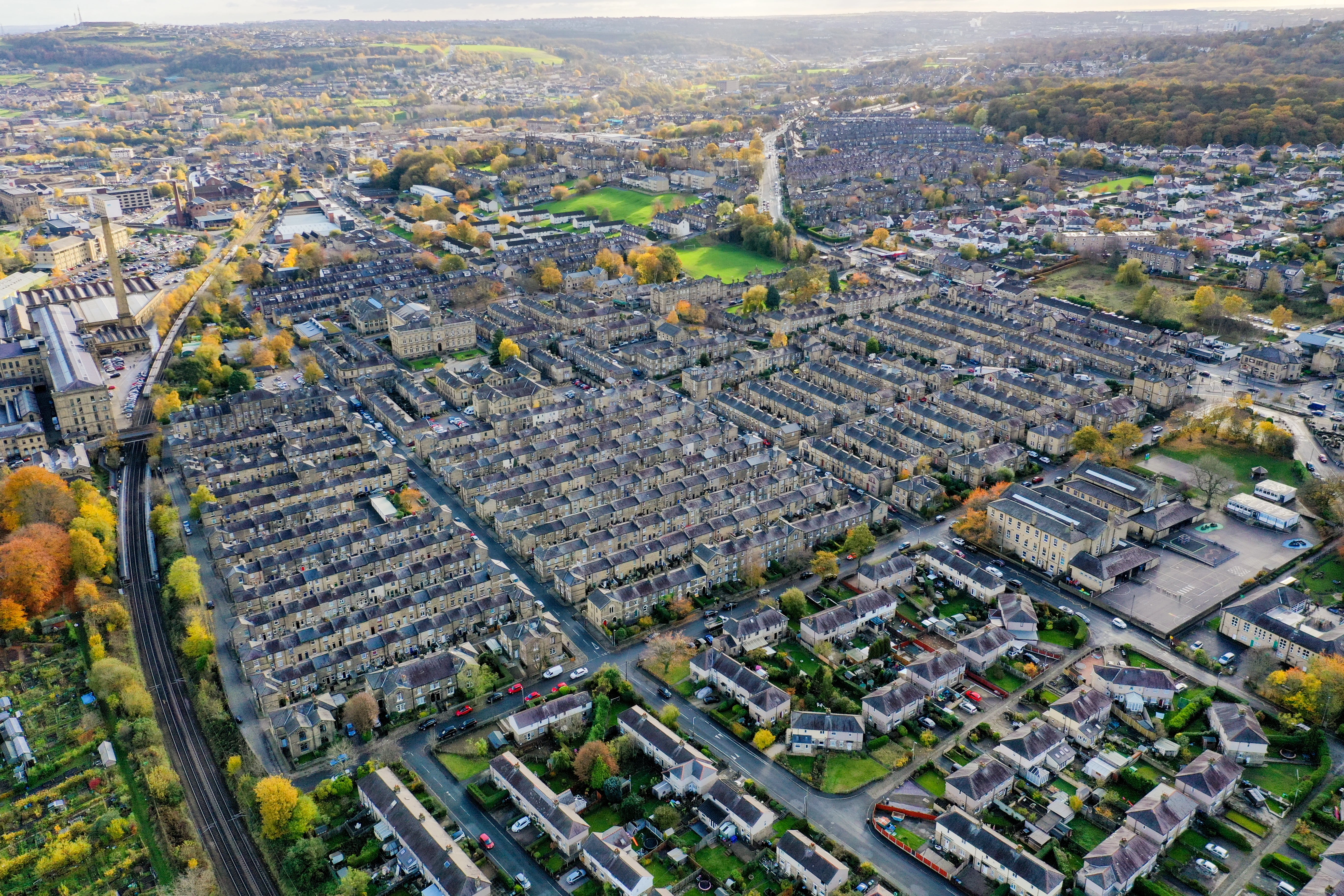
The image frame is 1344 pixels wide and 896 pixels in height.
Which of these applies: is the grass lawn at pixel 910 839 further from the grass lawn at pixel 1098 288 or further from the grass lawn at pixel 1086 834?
the grass lawn at pixel 1098 288

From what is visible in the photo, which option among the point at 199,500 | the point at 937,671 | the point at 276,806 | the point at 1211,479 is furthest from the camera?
the point at 1211,479

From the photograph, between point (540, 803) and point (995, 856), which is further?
point (540, 803)

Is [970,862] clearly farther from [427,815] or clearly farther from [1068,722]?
[427,815]

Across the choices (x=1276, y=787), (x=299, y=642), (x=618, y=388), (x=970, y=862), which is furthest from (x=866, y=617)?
(x=618, y=388)

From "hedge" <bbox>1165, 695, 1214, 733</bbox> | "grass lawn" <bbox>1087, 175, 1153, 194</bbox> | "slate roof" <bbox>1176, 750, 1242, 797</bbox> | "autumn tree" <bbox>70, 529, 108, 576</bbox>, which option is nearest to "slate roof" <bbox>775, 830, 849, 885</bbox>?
"slate roof" <bbox>1176, 750, 1242, 797</bbox>

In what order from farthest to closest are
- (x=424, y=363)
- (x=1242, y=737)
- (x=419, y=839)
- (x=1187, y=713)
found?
(x=424, y=363) < (x=1187, y=713) < (x=1242, y=737) < (x=419, y=839)

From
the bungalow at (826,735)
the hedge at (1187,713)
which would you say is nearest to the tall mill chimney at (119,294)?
the bungalow at (826,735)

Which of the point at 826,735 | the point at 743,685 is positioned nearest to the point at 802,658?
the point at 743,685

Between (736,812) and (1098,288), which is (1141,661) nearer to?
(736,812)
